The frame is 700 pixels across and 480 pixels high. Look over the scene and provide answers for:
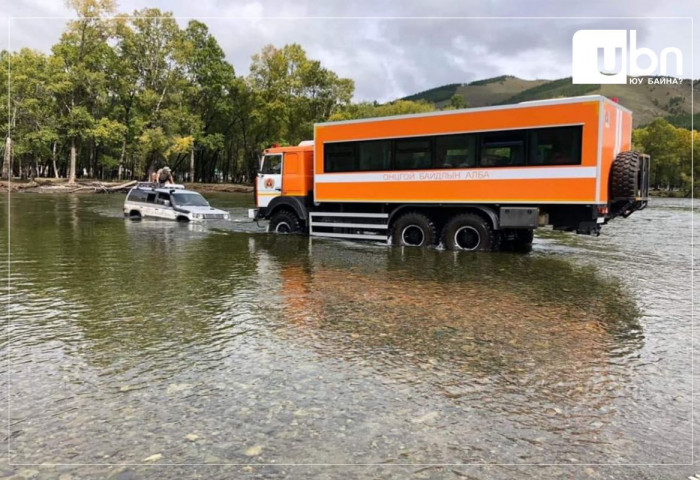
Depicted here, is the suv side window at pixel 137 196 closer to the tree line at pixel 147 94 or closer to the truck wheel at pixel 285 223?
the truck wheel at pixel 285 223

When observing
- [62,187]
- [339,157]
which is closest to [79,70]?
[62,187]

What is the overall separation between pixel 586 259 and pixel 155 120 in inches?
2137

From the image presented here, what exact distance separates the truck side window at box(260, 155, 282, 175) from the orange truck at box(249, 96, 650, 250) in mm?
39

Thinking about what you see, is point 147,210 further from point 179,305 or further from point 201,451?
point 201,451

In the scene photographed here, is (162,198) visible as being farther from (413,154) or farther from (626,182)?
(626,182)

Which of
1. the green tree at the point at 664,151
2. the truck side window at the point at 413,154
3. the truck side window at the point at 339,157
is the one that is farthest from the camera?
the green tree at the point at 664,151

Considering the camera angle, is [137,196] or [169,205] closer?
[169,205]

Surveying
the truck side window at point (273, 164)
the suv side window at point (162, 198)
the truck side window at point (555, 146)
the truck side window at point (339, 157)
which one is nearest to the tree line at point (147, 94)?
the suv side window at point (162, 198)

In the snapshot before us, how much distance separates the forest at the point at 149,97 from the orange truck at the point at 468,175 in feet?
122

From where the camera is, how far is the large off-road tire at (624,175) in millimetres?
12133

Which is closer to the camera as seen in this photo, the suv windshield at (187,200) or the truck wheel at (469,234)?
the truck wheel at (469,234)

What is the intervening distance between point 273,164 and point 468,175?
22.9ft

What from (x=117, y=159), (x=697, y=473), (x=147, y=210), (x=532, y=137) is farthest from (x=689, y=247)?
(x=117, y=159)

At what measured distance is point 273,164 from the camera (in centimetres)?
1791
